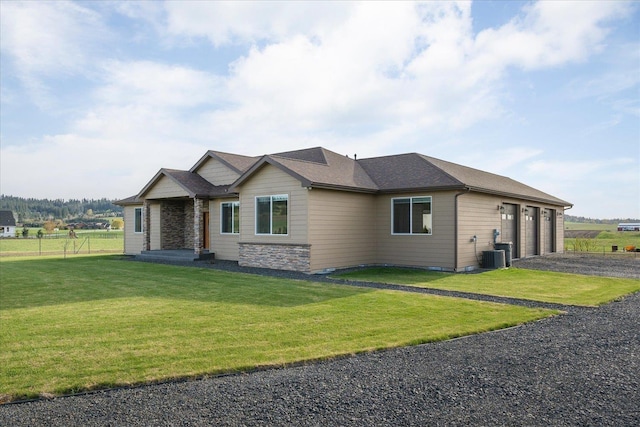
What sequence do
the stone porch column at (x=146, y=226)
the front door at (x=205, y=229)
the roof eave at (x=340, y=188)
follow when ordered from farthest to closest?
the stone porch column at (x=146, y=226) → the front door at (x=205, y=229) → the roof eave at (x=340, y=188)

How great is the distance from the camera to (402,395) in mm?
4172

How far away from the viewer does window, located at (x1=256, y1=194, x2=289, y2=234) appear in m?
15.0

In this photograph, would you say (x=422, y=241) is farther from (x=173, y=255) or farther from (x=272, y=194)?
(x=173, y=255)

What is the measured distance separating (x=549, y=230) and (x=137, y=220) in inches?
923

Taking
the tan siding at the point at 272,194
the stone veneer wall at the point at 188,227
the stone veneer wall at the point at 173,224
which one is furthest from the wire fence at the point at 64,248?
the tan siding at the point at 272,194

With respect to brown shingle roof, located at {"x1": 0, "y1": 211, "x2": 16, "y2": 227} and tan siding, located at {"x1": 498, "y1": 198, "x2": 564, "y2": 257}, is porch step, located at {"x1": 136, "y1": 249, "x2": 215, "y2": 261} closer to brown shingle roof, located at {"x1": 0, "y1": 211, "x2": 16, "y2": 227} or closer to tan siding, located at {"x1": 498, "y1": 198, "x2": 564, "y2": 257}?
tan siding, located at {"x1": 498, "y1": 198, "x2": 564, "y2": 257}

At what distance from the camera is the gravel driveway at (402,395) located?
144 inches

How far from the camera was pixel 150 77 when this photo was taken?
15.4m

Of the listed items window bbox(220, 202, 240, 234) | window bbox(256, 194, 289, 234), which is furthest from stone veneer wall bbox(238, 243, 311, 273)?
window bbox(220, 202, 240, 234)

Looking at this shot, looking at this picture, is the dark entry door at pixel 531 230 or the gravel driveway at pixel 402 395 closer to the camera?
the gravel driveway at pixel 402 395

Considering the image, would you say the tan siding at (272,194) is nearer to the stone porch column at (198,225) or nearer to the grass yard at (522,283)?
the grass yard at (522,283)

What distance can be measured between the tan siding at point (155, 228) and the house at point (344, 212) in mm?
1644

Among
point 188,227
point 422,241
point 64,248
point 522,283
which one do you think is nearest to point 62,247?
point 64,248

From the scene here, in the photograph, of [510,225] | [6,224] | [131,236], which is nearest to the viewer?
[510,225]
